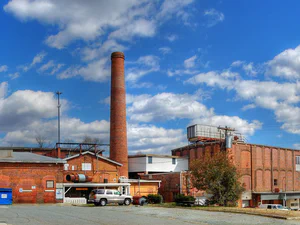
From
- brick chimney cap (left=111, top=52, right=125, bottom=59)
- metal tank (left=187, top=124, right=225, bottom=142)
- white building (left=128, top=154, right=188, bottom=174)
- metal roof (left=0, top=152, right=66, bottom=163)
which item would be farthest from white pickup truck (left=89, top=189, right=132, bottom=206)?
metal tank (left=187, top=124, right=225, bottom=142)

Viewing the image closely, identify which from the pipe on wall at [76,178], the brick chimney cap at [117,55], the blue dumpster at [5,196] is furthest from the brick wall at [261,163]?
the blue dumpster at [5,196]

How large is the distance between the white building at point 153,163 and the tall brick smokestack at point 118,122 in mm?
4950

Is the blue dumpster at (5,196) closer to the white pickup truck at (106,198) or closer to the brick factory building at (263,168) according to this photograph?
the white pickup truck at (106,198)

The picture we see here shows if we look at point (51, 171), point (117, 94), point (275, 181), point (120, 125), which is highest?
point (117, 94)

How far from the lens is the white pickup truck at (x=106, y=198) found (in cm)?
3597

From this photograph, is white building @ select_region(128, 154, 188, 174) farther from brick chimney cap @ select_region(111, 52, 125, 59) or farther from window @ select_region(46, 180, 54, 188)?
window @ select_region(46, 180, 54, 188)

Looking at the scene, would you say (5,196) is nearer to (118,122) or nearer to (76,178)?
(76,178)

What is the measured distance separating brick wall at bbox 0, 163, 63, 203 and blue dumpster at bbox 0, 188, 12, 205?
5.78ft

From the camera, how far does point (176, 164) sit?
6222 centimetres

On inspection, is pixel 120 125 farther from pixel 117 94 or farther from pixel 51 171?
pixel 51 171

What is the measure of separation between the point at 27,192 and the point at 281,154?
142ft

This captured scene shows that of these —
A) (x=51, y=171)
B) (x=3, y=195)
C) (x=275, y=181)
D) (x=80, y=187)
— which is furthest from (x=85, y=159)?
(x=275, y=181)

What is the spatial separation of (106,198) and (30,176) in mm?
9454

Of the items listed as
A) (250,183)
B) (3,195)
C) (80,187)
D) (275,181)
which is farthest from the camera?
(275,181)
